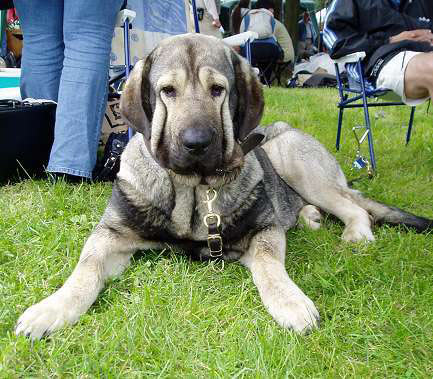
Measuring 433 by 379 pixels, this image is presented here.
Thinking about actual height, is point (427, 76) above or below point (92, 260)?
above

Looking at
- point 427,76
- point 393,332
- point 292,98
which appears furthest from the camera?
point 292,98

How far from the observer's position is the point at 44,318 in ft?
5.70

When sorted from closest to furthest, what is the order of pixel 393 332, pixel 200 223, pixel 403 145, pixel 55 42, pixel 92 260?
pixel 393 332 → pixel 92 260 → pixel 200 223 → pixel 55 42 → pixel 403 145

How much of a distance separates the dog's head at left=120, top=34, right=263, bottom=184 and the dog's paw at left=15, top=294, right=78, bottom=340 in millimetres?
796

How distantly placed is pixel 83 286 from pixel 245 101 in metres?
1.22

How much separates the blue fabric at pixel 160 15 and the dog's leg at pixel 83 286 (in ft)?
10.7

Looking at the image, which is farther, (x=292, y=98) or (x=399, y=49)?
(x=292, y=98)

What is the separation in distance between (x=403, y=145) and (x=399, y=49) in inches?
67.3

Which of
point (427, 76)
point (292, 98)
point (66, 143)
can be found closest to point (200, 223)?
point (66, 143)

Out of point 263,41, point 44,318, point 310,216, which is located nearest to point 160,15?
point 310,216

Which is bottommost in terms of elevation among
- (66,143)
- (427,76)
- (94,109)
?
(66,143)

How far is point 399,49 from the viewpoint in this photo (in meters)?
3.90

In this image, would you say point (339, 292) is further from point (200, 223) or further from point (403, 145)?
point (403, 145)

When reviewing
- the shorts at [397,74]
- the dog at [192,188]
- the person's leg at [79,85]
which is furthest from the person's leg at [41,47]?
the shorts at [397,74]
